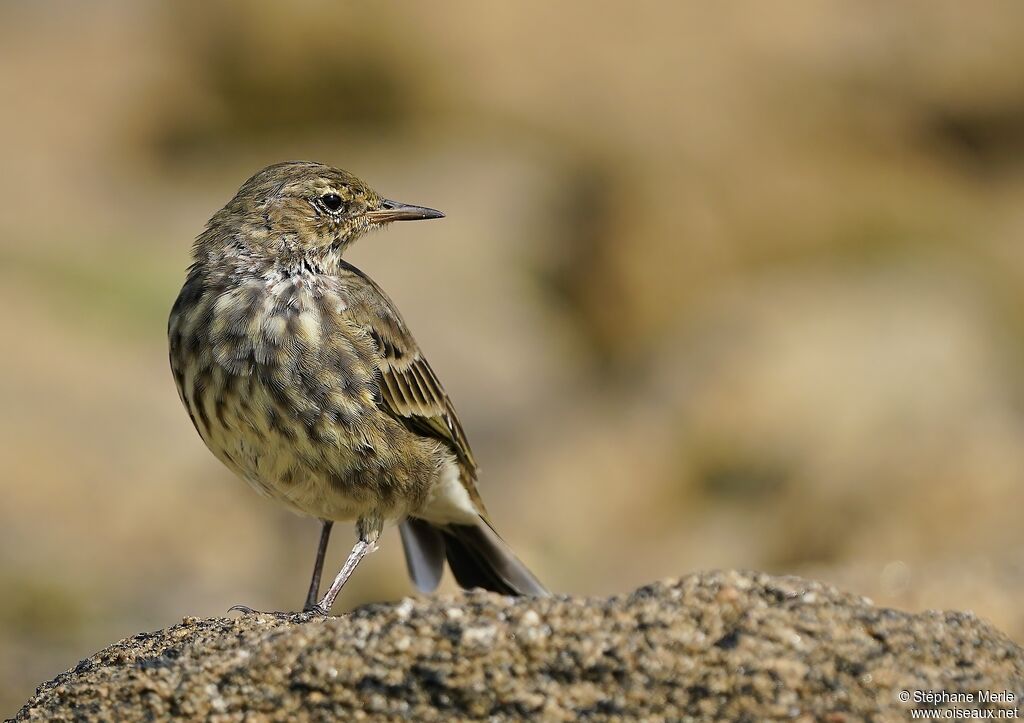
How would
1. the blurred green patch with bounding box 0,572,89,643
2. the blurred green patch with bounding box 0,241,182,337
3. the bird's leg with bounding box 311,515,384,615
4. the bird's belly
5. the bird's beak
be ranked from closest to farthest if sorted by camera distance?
the bird's belly
the bird's leg with bounding box 311,515,384,615
the bird's beak
the blurred green patch with bounding box 0,572,89,643
the blurred green patch with bounding box 0,241,182,337

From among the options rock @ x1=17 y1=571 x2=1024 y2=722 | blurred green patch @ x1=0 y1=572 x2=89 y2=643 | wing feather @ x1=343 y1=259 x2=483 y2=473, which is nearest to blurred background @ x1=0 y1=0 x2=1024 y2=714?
blurred green patch @ x1=0 y1=572 x2=89 y2=643

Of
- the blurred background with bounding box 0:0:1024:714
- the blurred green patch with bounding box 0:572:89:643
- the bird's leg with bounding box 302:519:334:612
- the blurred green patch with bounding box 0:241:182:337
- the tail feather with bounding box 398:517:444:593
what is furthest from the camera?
the blurred green patch with bounding box 0:241:182:337

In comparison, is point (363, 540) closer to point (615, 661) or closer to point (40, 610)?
point (615, 661)

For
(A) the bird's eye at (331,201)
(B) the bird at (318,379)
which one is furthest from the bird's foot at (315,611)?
(A) the bird's eye at (331,201)

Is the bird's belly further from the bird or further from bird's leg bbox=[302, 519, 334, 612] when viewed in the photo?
bird's leg bbox=[302, 519, 334, 612]

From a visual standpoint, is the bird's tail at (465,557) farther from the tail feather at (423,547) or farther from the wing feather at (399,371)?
the wing feather at (399,371)

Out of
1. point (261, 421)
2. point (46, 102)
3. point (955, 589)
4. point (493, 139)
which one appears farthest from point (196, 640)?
point (46, 102)

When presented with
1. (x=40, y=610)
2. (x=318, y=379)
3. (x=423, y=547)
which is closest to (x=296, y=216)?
(x=318, y=379)

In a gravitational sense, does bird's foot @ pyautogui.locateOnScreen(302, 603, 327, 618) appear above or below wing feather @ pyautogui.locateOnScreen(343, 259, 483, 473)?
below
